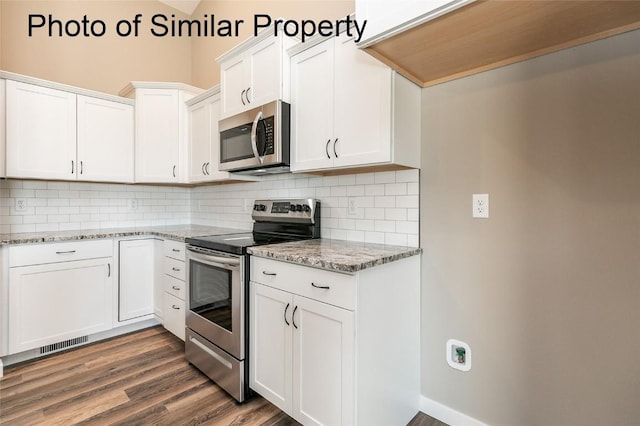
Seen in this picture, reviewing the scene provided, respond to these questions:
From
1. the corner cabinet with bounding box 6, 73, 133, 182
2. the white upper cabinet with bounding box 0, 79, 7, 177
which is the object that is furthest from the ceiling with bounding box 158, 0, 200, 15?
the white upper cabinet with bounding box 0, 79, 7, 177

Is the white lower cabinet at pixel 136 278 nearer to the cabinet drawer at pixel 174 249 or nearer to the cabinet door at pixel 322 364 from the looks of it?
the cabinet drawer at pixel 174 249

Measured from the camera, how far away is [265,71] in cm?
218

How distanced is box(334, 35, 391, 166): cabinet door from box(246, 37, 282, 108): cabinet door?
46cm

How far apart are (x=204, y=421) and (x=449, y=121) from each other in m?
2.10

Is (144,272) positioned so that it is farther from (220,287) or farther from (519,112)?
(519,112)

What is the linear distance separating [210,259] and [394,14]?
1681 mm

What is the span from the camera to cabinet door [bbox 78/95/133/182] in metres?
2.86

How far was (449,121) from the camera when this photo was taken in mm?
1716

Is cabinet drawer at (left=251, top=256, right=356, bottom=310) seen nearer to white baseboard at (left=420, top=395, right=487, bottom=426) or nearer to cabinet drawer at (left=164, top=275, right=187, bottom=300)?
white baseboard at (left=420, top=395, right=487, bottom=426)

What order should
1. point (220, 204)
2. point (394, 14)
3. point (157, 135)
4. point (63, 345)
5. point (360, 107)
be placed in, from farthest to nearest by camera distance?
point (220, 204) < point (157, 135) < point (63, 345) < point (360, 107) < point (394, 14)

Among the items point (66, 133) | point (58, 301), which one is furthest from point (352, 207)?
point (66, 133)

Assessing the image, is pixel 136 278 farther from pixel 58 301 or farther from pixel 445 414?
pixel 445 414

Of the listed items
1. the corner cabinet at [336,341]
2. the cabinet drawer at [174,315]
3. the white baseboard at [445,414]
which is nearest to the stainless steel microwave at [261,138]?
the corner cabinet at [336,341]

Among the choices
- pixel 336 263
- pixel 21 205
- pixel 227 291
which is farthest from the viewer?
pixel 21 205
